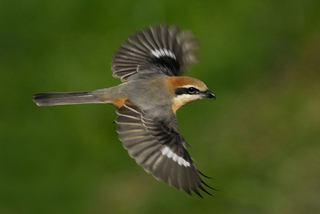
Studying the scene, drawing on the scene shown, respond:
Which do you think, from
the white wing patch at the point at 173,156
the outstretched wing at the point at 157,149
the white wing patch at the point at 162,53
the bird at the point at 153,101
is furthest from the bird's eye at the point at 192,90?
the white wing patch at the point at 162,53

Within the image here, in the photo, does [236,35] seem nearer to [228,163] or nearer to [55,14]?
[228,163]

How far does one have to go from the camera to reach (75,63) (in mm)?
A: 8156

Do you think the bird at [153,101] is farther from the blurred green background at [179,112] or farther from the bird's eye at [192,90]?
the blurred green background at [179,112]

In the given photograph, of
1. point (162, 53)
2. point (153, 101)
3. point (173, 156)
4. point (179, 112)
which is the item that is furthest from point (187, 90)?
point (179, 112)

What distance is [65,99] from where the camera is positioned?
5672mm

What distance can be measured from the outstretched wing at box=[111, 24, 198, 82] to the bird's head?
2.45 feet

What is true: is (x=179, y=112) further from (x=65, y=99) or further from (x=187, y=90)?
(x=65, y=99)

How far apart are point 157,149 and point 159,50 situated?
5.57 ft

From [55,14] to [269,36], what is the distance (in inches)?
120

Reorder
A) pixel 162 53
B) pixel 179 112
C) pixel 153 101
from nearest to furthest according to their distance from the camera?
pixel 153 101
pixel 162 53
pixel 179 112

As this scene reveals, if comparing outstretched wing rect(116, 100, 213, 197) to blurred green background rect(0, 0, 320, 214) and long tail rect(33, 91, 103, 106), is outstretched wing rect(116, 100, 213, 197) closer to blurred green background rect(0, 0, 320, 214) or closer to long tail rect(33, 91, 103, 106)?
long tail rect(33, 91, 103, 106)

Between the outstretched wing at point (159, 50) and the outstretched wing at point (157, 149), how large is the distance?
3.51 feet

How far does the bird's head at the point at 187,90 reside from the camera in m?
5.60

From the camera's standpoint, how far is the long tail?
5664 millimetres
